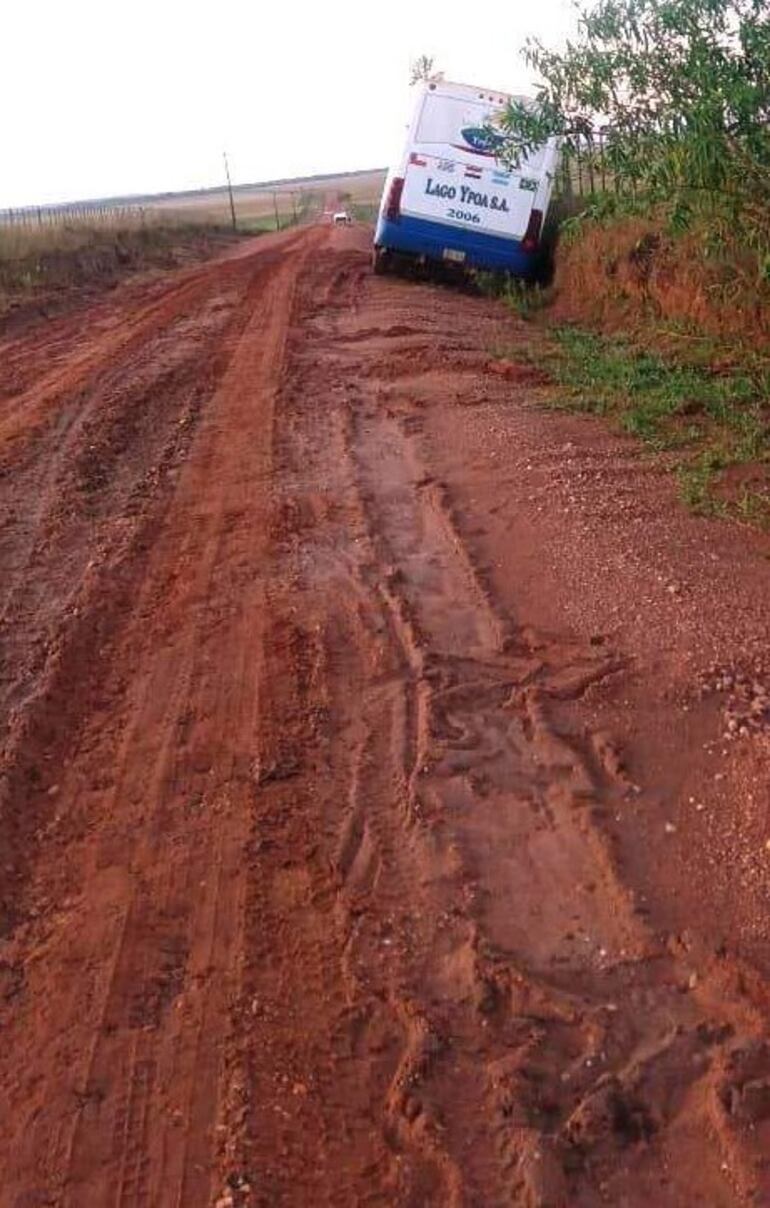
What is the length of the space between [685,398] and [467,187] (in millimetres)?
9487

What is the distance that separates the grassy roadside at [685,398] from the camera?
7121 mm

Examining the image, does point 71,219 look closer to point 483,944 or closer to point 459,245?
point 459,245

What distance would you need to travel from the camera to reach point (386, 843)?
3926 millimetres

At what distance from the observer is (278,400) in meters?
10.2

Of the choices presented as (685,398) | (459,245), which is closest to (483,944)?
(685,398)

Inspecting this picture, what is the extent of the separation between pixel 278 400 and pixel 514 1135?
814 centimetres

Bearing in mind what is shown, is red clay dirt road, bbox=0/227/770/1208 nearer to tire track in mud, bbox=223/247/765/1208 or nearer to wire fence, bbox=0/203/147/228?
Result: tire track in mud, bbox=223/247/765/1208

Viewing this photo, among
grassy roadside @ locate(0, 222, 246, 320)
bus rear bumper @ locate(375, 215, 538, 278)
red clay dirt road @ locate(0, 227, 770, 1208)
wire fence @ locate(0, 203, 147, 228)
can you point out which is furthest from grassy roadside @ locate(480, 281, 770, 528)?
wire fence @ locate(0, 203, 147, 228)

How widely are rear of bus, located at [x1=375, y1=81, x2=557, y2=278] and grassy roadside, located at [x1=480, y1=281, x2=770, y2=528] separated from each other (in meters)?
4.91

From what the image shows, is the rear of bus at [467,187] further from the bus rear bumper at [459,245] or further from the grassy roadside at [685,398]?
the grassy roadside at [685,398]

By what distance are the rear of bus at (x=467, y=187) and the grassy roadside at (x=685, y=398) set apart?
491 centimetres

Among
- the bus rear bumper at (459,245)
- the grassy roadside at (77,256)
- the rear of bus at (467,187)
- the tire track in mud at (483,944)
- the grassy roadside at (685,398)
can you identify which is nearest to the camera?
the tire track in mud at (483,944)

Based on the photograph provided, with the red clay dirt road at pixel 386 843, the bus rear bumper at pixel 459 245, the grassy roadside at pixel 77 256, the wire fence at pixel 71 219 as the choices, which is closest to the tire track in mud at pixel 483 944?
the red clay dirt road at pixel 386 843

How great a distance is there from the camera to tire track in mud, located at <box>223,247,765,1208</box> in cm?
277
